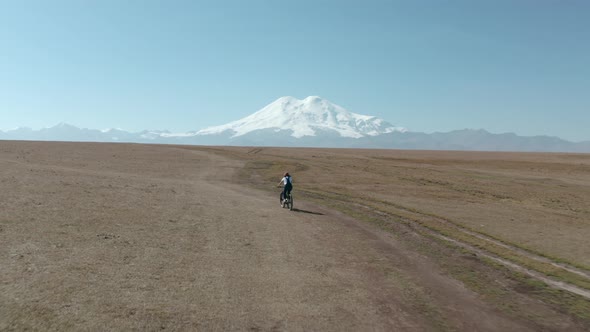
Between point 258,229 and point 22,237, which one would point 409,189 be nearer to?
point 258,229

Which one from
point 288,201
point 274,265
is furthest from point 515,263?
point 288,201

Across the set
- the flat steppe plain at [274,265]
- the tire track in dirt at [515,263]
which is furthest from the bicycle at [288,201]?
the tire track in dirt at [515,263]

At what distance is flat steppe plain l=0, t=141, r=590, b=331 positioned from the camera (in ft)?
38.4

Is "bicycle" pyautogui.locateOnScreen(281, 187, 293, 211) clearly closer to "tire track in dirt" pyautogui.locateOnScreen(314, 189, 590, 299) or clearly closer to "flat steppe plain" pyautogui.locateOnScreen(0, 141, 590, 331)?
"flat steppe plain" pyautogui.locateOnScreen(0, 141, 590, 331)

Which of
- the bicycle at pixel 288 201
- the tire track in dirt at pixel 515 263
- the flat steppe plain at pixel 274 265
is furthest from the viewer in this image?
the bicycle at pixel 288 201

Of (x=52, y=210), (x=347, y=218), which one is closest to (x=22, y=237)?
(x=52, y=210)

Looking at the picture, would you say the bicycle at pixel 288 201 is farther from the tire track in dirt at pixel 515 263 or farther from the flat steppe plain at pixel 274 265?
the tire track in dirt at pixel 515 263

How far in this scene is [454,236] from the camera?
24.5 m

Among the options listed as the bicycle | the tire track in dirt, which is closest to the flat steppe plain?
the tire track in dirt

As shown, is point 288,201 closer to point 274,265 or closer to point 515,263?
point 274,265

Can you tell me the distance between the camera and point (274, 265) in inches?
656

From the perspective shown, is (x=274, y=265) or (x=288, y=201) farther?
(x=288, y=201)

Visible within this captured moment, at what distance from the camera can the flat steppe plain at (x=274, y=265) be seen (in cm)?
1171

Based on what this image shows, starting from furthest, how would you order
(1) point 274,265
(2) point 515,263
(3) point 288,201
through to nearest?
(3) point 288,201 → (2) point 515,263 → (1) point 274,265
